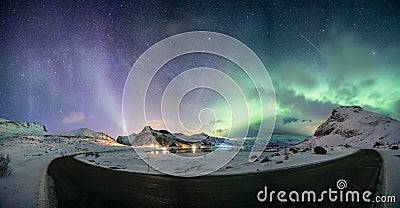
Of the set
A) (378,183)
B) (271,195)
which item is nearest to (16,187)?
(271,195)

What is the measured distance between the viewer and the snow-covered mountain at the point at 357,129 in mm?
60969

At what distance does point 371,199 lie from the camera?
23.9ft

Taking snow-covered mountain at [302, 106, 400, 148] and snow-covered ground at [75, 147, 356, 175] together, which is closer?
snow-covered ground at [75, 147, 356, 175]

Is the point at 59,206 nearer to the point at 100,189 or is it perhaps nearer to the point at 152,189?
the point at 100,189

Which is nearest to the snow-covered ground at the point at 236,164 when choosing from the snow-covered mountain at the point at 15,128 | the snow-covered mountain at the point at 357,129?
the snow-covered mountain at the point at 357,129

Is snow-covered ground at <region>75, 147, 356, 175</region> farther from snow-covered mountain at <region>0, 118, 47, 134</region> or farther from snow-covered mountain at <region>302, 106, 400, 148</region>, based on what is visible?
snow-covered mountain at <region>0, 118, 47, 134</region>

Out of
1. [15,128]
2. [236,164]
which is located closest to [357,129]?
[236,164]

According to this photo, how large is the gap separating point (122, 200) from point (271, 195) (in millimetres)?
5616

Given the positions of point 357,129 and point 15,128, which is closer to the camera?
point 357,129

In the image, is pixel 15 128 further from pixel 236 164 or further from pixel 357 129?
pixel 357 129

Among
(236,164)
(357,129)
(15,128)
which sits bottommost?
(236,164)

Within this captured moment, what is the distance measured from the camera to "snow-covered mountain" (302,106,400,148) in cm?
6097

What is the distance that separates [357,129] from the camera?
79625 millimetres

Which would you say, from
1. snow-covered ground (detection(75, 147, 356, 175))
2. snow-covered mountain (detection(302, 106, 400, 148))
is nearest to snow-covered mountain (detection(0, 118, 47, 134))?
snow-covered ground (detection(75, 147, 356, 175))
